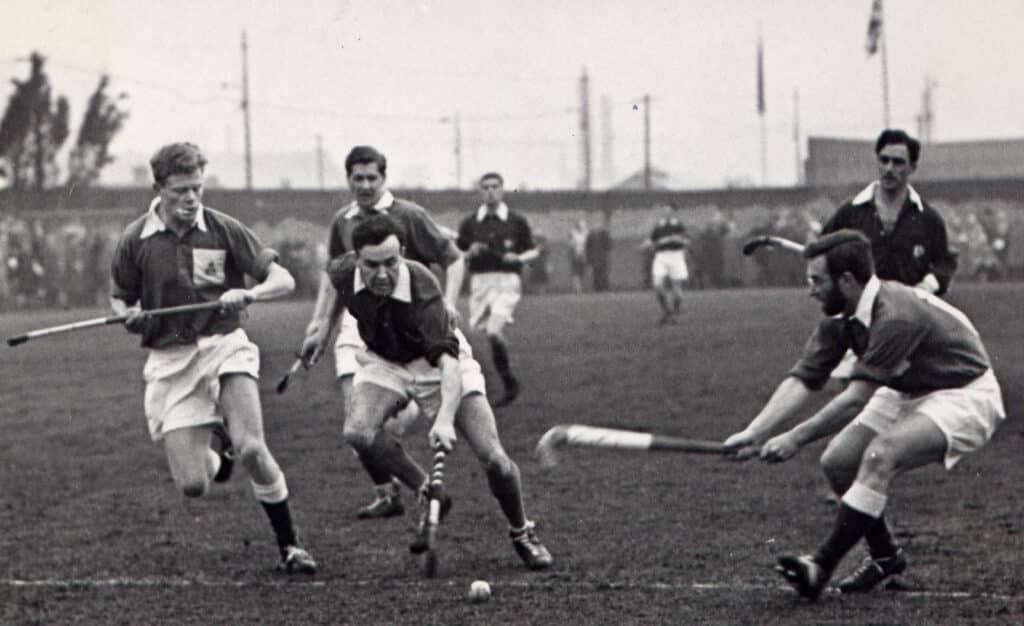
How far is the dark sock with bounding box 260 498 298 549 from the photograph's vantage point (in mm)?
8602

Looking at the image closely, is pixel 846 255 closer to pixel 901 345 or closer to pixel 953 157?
pixel 901 345

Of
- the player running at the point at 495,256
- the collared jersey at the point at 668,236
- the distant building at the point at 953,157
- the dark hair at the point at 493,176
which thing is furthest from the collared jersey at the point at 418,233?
the distant building at the point at 953,157

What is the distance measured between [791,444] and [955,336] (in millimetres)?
897

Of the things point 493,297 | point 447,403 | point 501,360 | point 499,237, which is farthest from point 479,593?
point 499,237

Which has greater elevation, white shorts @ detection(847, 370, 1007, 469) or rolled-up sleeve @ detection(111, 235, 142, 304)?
rolled-up sleeve @ detection(111, 235, 142, 304)

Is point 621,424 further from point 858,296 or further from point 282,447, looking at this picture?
point 858,296

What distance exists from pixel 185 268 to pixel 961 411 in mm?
3950

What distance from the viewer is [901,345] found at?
726 cm

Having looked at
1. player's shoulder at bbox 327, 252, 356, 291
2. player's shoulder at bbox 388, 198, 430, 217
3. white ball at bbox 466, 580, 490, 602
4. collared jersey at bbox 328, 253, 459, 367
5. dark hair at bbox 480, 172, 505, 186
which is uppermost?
dark hair at bbox 480, 172, 505, 186

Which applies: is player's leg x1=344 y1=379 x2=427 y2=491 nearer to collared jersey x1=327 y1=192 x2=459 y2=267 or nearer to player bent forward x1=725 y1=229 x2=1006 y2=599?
collared jersey x1=327 y1=192 x2=459 y2=267

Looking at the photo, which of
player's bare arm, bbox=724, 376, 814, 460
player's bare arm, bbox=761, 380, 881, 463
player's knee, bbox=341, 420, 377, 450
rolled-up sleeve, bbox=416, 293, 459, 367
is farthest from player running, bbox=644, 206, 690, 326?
player's bare arm, bbox=761, 380, 881, 463

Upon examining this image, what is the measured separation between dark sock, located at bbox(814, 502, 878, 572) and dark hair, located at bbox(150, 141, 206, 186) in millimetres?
3657

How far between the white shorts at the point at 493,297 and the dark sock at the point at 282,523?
27.3ft

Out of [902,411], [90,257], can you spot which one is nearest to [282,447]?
[902,411]
